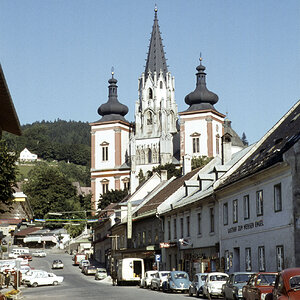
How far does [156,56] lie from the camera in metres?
156

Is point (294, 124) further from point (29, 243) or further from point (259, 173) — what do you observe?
point (29, 243)

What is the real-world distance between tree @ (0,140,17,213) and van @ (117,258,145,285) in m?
15.9

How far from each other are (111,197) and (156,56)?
A: 3443cm

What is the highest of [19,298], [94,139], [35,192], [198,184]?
[94,139]

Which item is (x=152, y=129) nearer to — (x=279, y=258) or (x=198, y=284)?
(x=198, y=284)

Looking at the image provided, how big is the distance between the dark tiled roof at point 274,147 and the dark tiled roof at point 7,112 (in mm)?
12033

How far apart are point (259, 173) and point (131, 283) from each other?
2026 cm

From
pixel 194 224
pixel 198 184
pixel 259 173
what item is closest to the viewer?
pixel 259 173

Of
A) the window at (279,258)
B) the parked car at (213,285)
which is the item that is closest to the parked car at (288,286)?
the parked car at (213,285)

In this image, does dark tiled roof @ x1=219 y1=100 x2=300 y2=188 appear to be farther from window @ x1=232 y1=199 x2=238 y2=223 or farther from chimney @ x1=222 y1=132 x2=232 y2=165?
chimney @ x1=222 y1=132 x2=232 y2=165

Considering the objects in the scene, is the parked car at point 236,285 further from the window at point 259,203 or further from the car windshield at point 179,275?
the car windshield at point 179,275

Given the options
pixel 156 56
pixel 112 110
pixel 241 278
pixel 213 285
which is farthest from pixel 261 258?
pixel 112 110

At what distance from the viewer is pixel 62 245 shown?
131000mm

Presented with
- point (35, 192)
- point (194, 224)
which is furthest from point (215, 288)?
point (35, 192)
